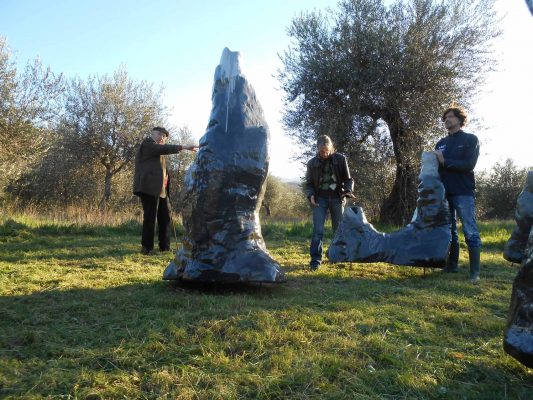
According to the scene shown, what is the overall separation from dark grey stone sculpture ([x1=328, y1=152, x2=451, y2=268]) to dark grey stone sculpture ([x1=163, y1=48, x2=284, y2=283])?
1754mm

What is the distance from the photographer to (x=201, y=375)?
92.9 inches

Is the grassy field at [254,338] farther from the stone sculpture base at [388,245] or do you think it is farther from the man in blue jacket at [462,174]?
the man in blue jacket at [462,174]

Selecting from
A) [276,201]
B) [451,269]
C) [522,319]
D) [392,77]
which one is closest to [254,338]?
[522,319]

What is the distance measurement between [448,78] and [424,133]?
1709 millimetres

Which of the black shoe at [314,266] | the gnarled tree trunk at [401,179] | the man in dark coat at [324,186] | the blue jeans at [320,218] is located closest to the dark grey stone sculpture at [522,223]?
the man in dark coat at [324,186]

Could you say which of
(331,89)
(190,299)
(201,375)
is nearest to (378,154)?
(331,89)

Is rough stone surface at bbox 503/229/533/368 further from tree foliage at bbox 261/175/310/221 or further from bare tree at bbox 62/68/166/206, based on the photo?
tree foliage at bbox 261/175/310/221

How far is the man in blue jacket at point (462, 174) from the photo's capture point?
5281 millimetres

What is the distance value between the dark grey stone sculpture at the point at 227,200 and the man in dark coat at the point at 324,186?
136cm

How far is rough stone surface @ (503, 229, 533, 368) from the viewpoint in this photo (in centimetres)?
229

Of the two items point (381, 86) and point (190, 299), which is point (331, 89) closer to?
point (381, 86)

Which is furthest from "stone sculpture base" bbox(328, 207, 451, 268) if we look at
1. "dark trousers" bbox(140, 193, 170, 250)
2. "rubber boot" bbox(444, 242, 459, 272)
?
"dark trousers" bbox(140, 193, 170, 250)

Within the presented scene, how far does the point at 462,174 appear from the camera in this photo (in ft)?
17.9

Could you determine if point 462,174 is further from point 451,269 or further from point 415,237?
point 451,269
